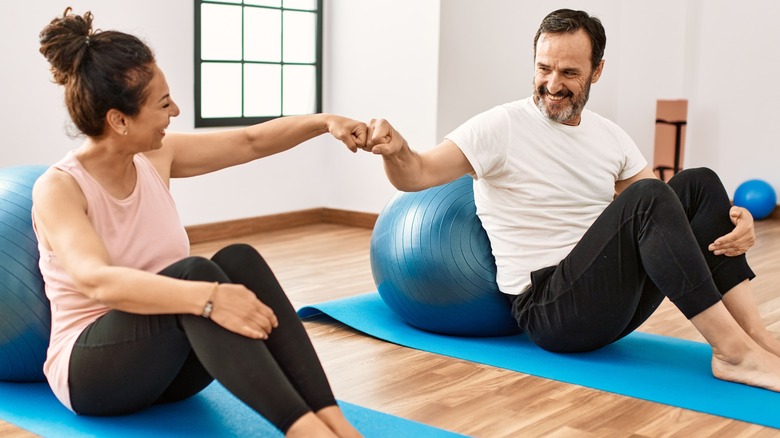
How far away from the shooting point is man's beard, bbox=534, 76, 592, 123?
2.57 meters

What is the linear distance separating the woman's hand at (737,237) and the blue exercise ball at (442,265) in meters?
0.61

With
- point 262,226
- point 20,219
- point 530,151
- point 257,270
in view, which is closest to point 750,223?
point 530,151

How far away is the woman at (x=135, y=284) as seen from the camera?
68.6 inches

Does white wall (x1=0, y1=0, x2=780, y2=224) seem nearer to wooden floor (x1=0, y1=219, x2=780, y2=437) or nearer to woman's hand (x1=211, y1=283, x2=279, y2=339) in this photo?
wooden floor (x1=0, y1=219, x2=780, y2=437)

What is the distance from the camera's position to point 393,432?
210 centimetres

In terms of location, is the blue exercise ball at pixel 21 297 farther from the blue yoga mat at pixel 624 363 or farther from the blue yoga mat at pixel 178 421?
the blue yoga mat at pixel 624 363

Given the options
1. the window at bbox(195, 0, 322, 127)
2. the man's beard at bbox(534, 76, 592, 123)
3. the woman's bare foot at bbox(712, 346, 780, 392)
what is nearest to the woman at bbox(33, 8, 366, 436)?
the man's beard at bbox(534, 76, 592, 123)

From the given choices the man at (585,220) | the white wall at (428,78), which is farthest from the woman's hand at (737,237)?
the white wall at (428,78)

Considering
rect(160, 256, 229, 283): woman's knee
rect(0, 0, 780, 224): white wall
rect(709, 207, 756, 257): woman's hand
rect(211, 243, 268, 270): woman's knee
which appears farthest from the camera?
rect(0, 0, 780, 224): white wall

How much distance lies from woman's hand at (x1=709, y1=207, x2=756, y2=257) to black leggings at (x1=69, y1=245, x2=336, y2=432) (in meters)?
1.20

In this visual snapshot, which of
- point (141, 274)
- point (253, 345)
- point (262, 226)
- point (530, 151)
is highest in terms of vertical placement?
point (530, 151)

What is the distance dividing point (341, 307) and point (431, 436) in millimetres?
1202

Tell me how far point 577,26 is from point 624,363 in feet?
3.06

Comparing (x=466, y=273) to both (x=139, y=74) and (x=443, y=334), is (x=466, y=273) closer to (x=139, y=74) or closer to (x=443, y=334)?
(x=443, y=334)
